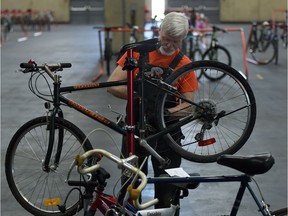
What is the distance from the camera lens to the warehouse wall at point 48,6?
1178 inches

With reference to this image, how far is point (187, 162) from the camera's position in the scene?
5.96 m

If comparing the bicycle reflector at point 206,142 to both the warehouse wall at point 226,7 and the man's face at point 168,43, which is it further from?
the warehouse wall at point 226,7

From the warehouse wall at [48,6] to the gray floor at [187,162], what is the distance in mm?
11509

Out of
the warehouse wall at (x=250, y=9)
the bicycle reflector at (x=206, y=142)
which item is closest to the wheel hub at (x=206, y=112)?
the bicycle reflector at (x=206, y=142)

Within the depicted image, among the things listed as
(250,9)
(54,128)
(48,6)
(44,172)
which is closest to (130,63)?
(54,128)

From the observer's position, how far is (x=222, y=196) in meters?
5.00

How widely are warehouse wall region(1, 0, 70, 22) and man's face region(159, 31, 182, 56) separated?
27486mm

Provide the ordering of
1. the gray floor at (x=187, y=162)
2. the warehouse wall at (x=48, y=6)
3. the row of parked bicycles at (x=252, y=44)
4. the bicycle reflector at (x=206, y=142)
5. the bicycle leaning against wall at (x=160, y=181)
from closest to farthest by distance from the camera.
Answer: the bicycle leaning against wall at (x=160, y=181) < the bicycle reflector at (x=206, y=142) < the gray floor at (x=187, y=162) < the row of parked bicycles at (x=252, y=44) < the warehouse wall at (x=48, y=6)

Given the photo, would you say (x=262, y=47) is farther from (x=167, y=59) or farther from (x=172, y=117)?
(x=172, y=117)

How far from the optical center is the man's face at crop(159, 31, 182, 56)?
3226 millimetres

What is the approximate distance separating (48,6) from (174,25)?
27.8 m

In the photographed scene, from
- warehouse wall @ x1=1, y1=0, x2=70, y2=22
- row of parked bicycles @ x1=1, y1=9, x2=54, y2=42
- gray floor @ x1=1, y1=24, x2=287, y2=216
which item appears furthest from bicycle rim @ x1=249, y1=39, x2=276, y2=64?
warehouse wall @ x1=1, y1=0, x2=70, y2=22

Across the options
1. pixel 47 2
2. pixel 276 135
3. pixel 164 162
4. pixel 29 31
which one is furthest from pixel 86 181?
pixel 47 2

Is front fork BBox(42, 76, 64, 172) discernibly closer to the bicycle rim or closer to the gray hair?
the gray hair
